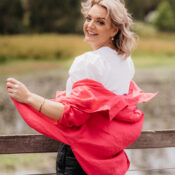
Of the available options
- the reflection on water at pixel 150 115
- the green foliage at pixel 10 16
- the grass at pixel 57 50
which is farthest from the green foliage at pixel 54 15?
the reflection on water at pixel 150 115

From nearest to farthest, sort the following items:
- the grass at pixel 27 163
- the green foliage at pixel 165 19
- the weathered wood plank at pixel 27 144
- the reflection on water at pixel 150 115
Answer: the weathered wood plank at pixel 27 144
the reflection on water at pixel 150 115
the grass at pixel 27 163
the green foliage at pixel 165 19

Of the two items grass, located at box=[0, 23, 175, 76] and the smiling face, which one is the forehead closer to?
the smiling face

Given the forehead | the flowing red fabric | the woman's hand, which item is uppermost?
the forehead

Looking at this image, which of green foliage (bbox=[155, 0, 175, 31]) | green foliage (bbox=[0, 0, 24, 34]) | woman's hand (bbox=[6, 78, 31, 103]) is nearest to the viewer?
woman's hand (bbox=[6, 78, 31, 103])

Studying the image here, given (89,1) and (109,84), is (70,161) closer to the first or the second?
(109,84)

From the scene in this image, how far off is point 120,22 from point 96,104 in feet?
1.22

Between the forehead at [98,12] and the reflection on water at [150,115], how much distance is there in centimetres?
101

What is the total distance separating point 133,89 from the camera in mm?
1491

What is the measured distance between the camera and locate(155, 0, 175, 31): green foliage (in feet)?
58.5

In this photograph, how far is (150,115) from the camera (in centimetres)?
758

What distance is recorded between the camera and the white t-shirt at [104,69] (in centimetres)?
125

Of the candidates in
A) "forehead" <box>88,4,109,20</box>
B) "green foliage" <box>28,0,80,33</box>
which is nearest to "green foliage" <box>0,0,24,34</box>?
Result: "green foliage" <box>28,0,80,33</box>

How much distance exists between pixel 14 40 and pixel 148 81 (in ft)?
25.7

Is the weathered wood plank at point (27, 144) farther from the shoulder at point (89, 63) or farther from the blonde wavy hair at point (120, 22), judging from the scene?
the blonde wavy hair at point (120, 22)
